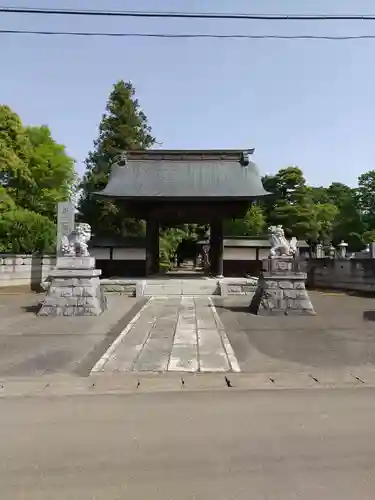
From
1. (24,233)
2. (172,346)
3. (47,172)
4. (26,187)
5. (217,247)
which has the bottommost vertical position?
(172,346)

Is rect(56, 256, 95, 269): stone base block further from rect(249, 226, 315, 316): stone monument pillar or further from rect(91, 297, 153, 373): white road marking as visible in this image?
rect(249, 226, 315, 316): stone monument pillar

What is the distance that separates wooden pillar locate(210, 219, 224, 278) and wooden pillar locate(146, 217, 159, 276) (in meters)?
3.61

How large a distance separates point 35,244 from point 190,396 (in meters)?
23.6

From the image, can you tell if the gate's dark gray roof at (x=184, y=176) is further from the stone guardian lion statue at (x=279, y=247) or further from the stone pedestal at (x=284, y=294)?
the stone pedestal at (x=284, y=294)

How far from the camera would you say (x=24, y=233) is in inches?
1075

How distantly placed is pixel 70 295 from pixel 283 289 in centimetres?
678

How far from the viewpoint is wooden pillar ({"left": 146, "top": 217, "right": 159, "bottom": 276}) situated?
28328mm

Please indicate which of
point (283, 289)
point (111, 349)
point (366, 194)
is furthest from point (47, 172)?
point (366, 194)

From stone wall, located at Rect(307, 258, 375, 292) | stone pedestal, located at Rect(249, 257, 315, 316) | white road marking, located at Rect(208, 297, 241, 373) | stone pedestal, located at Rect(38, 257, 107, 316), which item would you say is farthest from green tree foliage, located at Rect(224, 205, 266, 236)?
white road marking, located at Rect(208, 297, 241, 373)

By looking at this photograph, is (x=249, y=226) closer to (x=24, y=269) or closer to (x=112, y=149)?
(x=112, y=149)

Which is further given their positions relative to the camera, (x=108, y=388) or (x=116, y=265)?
(x=116, y=265)

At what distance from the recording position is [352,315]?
14.9m

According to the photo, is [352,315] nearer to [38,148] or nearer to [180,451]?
[180,451]

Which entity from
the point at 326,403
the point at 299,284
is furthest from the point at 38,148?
the point at 326,403
